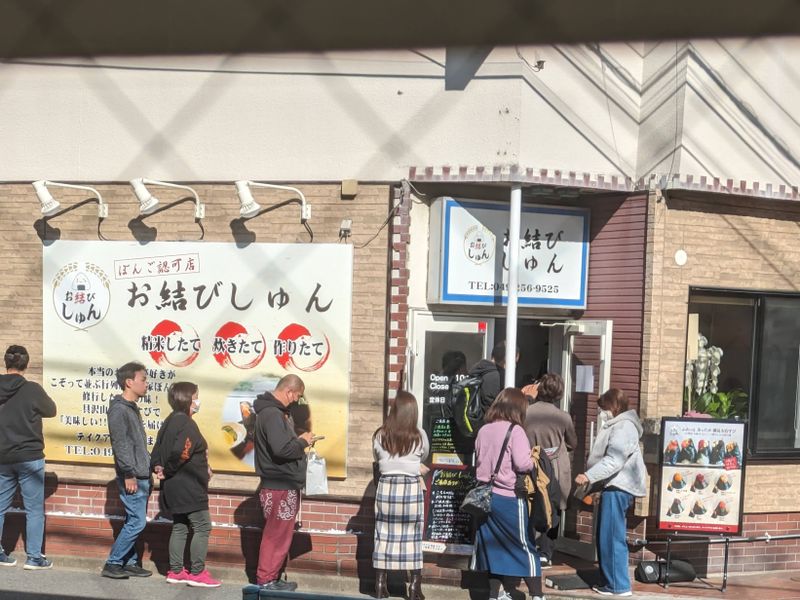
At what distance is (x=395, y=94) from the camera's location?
8570 millimetres

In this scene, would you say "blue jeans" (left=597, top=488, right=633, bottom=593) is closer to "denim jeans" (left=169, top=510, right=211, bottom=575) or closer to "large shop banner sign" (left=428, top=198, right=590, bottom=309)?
"large shop banner sign" (left=428, top=198, right=590, bottom=309)

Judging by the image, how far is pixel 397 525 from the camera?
7625 mm

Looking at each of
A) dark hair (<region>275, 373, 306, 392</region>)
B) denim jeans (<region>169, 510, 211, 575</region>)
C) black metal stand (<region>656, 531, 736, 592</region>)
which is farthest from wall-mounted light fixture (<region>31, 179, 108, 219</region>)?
black metal stand (<region>656, 531, 736, 592</region>)

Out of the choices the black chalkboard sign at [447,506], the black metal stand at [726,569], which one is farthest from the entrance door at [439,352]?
the black metal stand at [726,569]

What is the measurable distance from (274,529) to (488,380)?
82.8 inches

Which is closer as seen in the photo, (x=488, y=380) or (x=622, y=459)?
(x=622, y=459)

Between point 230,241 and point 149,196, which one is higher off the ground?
point 149,196

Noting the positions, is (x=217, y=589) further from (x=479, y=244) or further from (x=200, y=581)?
(x=479, y=244)

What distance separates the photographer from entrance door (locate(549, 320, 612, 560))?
8.88 m

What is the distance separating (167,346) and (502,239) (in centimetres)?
309

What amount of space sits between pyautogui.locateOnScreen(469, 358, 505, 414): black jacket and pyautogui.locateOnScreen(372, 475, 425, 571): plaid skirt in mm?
1063

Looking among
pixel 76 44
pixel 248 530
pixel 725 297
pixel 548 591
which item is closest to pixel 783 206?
pixel 725 297

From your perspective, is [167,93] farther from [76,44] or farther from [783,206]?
[76,44]

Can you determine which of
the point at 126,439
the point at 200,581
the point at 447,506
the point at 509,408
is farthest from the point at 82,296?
the point at 509,408
